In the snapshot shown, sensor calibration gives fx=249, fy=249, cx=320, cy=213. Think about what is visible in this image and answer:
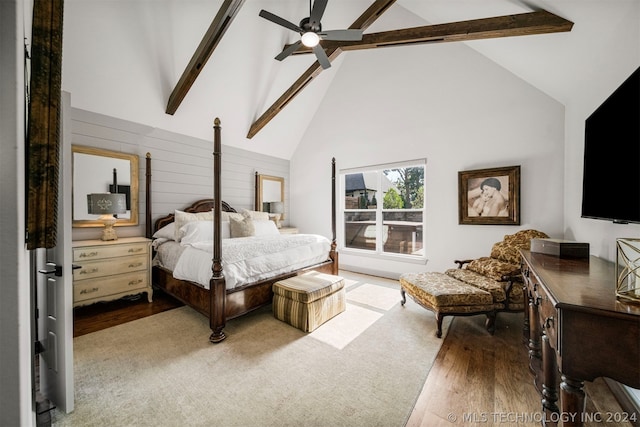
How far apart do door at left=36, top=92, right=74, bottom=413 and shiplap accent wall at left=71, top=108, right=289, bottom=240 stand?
7.36 ft

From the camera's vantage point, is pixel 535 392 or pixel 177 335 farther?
pixel 177 335

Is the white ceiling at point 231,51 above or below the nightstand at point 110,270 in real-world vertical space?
above

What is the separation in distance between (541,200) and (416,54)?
288cm

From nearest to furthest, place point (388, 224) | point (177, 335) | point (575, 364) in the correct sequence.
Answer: point (575, 364) → point (177, 335) → point (388, 224)

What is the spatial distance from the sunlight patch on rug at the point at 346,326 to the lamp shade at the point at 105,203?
2.88 metres

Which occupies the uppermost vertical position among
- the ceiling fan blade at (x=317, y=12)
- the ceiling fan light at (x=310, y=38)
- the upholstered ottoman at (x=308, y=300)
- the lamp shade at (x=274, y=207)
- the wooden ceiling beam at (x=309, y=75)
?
the wooden ceiling beam at (x=309, y=75)

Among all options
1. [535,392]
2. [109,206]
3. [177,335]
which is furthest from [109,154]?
[535,392]

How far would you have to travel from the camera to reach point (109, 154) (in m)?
3.48

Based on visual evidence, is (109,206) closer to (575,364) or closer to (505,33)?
(575,364)

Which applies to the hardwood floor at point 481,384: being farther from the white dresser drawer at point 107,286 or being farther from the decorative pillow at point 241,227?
the decorative pillow at point 241,227

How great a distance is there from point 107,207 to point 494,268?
4.75 metres

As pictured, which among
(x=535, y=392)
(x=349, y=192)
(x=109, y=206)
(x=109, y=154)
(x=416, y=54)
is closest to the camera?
(x=535, y=392)

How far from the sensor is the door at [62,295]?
1520mm

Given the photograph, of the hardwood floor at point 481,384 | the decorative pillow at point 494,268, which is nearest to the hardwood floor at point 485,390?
the hardwood floor at point 481,384
